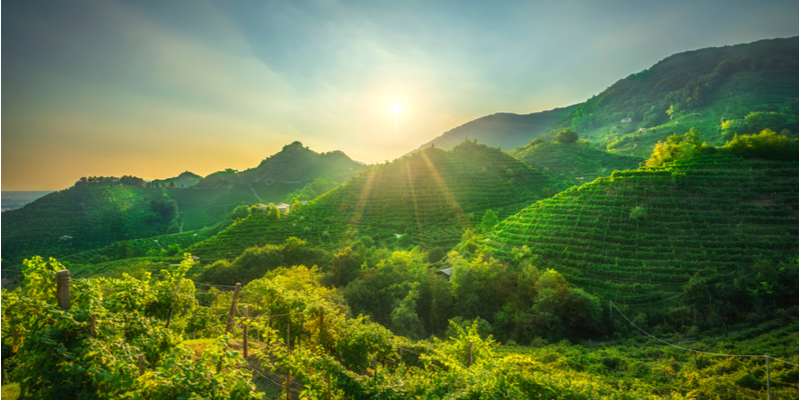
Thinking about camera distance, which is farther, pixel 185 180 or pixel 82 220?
pixel 185 180

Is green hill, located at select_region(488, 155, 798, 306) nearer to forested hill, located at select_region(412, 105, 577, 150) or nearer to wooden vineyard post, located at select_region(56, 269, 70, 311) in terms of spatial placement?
wooden vineyard post, located at select_region(56, 269, 70, 311)

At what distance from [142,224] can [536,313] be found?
73.2 m

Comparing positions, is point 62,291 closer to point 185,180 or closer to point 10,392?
point 10,392

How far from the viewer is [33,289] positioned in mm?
6266

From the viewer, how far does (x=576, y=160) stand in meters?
75.7

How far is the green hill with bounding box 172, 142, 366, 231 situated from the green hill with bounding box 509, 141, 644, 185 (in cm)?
6824

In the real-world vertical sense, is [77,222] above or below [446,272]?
above

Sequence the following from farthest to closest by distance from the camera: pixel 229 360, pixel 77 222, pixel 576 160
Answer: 1. pixel 576 160
2. pixel 77 222
3. pixel 229 360

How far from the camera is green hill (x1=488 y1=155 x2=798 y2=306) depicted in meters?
23.9

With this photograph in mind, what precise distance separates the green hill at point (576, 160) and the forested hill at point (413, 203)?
814cm

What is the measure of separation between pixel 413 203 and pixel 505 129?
134601 mm

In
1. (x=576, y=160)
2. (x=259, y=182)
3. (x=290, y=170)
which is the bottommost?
(x=259, y=182)

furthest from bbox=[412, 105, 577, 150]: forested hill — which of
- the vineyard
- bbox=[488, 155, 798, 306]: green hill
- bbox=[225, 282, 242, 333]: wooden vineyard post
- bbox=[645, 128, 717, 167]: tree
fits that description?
bbox=[225, 282, 242, 333]: wooden vineyard post

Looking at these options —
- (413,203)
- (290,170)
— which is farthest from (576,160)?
(290,170)
